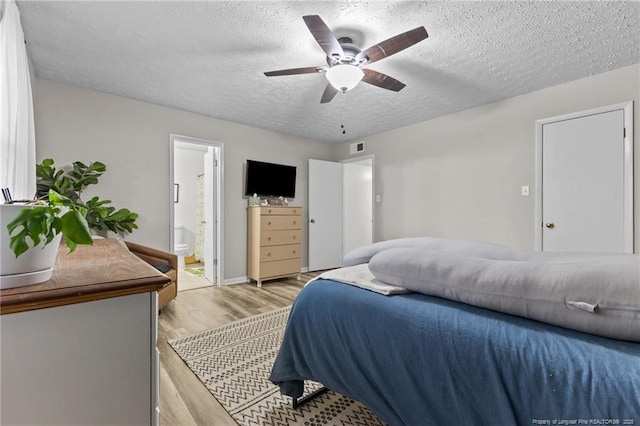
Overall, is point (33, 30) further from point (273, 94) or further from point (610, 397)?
point (610, 397)

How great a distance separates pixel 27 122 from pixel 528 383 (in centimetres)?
296

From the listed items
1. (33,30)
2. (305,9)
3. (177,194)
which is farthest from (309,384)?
(177,194)

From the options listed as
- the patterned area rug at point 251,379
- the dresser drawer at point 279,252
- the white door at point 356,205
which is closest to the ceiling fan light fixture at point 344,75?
the patterned area rug at point 251,379

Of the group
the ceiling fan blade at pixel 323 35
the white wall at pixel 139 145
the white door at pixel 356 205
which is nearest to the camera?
the ceiling fan blade at pixel 323 35

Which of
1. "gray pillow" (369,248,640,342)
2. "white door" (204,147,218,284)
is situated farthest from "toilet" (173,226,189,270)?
"gray pillow" (369,248,640,342)

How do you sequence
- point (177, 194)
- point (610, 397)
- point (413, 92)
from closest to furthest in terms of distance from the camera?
point (610, 397) → point (413, 92) → point (177, 194)

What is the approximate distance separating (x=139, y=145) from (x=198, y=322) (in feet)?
7.13

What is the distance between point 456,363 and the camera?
2.60 feet

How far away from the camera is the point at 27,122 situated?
1.86 metres

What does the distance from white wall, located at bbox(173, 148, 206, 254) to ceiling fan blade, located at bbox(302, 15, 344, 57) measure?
4.61 meters

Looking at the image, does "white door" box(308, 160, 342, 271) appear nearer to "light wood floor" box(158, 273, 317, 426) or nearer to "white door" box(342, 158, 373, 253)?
"white door" box(342, 158, 373, 253)

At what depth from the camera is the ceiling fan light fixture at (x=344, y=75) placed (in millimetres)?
1999

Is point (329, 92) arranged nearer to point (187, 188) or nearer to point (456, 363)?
point (456, 363)

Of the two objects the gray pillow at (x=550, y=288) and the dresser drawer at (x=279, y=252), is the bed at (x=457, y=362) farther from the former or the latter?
the dresser drawer at (x=279, y=252)
